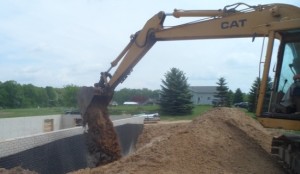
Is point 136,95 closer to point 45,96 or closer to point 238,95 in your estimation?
point 45,96

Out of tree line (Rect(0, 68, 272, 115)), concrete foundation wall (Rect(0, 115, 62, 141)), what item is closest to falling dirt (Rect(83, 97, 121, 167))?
concrete foundation wall (Rect(0, 115, 62, 141))

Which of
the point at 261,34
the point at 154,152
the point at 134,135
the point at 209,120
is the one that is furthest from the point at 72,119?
the point at 261,34

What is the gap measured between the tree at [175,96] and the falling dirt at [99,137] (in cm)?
3106

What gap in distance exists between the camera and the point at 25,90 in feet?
298

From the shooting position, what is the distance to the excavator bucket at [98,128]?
9852 mm

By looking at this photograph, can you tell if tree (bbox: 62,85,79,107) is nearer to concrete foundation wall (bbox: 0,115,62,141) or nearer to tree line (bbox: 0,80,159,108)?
tree line (bbox: 0,80,159,108)

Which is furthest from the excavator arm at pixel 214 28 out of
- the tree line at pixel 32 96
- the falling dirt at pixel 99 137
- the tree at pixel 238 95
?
the tree line at pixel 32 96

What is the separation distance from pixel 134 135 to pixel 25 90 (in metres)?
78.9

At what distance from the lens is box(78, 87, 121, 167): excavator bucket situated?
985 cm

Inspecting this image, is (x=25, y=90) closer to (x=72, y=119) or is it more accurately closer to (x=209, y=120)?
(x=72, y=119)

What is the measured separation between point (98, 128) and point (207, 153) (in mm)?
3138

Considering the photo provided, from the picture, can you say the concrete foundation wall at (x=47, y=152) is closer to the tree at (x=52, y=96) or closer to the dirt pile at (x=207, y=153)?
the dirt pile at (x=207, y=153)

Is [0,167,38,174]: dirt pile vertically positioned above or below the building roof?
below

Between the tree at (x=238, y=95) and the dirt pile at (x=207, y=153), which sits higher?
the tree at (x=238, y=95)
